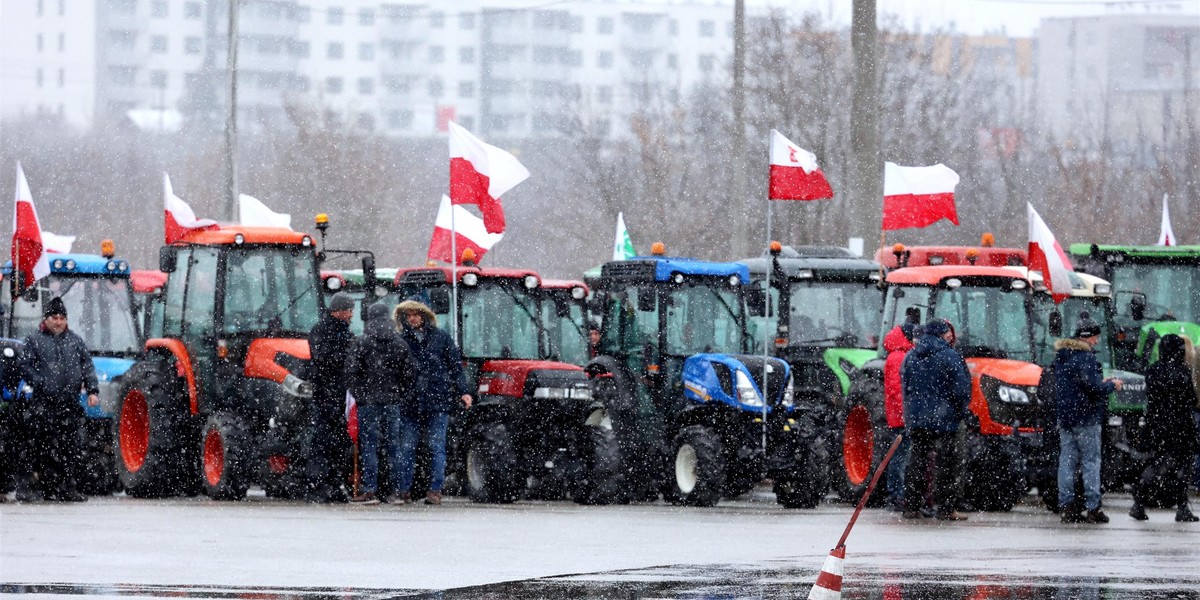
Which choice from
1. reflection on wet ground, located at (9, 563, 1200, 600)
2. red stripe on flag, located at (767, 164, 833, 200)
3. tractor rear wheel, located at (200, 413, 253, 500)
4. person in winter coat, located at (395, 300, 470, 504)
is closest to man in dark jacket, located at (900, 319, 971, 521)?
person in winter coat, located at (395, 300, 470, 504)

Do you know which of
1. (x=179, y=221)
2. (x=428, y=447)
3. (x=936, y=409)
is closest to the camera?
(x=936, y=409)

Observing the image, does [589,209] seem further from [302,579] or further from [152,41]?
[152,41]

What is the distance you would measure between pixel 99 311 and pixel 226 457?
3.91 meters

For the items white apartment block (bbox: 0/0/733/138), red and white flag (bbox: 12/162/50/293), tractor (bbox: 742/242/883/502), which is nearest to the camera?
red and white flag (bbox: 12/162/50/293)

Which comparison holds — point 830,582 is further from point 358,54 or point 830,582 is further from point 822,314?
point 358,54

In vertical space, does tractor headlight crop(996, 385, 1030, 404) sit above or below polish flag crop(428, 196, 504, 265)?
below

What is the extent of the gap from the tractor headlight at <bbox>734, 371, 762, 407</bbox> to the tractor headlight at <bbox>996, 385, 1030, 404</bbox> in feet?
7.00

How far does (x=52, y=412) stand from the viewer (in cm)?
1941

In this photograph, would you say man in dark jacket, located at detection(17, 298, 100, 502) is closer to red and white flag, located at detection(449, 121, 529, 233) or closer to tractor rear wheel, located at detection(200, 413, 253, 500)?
tractor rear wheel, located at detection(200, 413, 253, 500)

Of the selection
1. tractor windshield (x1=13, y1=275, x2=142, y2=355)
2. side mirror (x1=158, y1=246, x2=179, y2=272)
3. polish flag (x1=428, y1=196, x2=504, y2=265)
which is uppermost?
→ polish flag (x1=428, y1=196, x2=504, y2=265)

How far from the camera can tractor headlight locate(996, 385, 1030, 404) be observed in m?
20.0

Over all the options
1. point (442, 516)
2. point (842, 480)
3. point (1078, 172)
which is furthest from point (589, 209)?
point (442, 516)

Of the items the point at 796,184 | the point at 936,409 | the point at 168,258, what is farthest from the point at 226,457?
the point at 796,184

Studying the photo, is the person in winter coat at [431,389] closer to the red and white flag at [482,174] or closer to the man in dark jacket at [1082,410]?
the red and white flag at [482,174]
